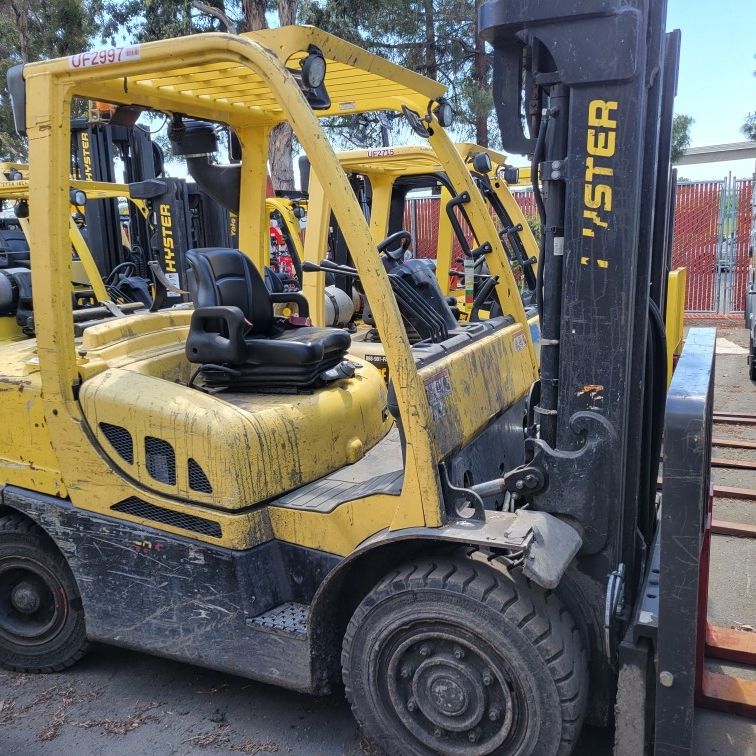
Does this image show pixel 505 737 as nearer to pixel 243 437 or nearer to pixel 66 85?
pixel 243 437

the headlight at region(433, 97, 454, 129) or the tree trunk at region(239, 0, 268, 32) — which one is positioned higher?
the tree trunk at region(239, 0, 268, 32)

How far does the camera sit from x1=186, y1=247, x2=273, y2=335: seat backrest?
3.87 metres

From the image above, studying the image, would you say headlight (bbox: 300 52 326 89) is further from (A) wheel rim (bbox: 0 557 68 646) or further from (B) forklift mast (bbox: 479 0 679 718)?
(A) wheel rim (bbox: 0 557 68 646)

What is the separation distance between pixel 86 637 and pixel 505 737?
1.99 meters

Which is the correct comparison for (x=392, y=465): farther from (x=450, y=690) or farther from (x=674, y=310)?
(x=674, y=310)

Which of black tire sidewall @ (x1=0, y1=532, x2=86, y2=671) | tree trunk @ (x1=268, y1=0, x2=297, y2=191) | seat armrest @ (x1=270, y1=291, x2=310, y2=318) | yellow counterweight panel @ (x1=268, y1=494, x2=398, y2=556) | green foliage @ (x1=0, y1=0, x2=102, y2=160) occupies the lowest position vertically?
black tire sidewall @ (x1=0, y1=532, x2=86, y2=671)

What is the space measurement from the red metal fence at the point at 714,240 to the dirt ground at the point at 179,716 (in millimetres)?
15041

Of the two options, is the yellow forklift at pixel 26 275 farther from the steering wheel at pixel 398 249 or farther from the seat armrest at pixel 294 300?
the steering wheel at pixel 398 249

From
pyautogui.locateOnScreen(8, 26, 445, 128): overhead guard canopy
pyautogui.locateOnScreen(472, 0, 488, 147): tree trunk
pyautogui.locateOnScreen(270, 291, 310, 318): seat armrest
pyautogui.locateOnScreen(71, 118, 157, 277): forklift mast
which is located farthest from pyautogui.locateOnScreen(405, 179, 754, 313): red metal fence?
pyautogui.locateOnScreen(8, 26, 445, 128): overhead guard canopy

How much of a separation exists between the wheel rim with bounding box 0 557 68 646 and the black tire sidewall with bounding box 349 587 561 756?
1.56 m

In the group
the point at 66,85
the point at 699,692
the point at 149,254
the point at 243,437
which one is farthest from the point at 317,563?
the point at 149,254

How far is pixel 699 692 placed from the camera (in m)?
2.96

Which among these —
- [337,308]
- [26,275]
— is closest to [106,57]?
[337,308]

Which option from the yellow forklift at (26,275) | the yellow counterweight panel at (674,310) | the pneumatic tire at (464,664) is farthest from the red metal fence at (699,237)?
the pneumatic tire at (464,664)
